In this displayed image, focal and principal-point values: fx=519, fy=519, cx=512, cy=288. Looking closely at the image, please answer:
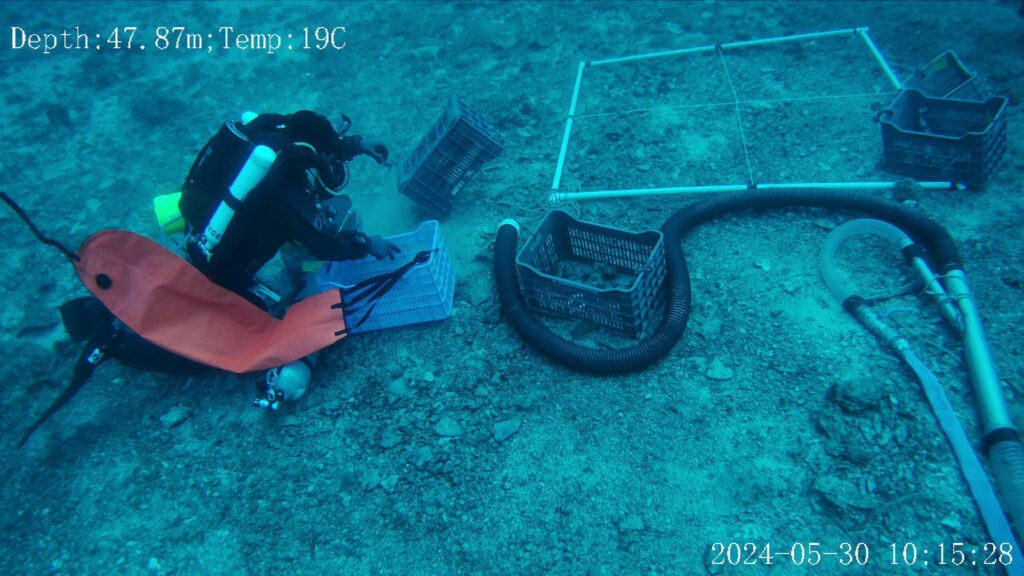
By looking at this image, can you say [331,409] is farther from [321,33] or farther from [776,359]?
[321,33]

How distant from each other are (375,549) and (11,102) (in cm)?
810

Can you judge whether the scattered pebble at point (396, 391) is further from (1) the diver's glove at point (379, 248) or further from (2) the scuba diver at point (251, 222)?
(1) the diver's glove at point (379, 248)

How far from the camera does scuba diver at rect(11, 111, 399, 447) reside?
3168mm

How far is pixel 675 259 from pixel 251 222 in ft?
9.20

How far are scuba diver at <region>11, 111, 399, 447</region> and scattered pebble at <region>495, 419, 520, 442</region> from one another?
3.79ft

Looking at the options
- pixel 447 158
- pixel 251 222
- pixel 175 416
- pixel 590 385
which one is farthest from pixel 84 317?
pixel 590 385

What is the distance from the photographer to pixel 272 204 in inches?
127

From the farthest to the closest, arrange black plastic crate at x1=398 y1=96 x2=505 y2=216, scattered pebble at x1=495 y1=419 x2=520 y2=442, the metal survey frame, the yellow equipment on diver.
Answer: black plastic crate at x1=398 y1=96 x2=505 y2=216 → the metal survey frame → the yellow equipment on diver → scattered pebble at x1=495 y1=419 x2=520 y2=442

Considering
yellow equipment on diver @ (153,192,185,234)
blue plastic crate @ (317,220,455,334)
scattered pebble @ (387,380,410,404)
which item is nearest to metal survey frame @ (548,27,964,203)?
blue plastic crate @ (317,220,455,334)

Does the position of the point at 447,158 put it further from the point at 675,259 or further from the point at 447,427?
the point at 447,427

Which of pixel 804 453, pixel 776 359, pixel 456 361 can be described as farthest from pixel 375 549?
pixel 776 359

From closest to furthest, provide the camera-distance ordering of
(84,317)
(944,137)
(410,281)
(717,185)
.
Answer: (84,317) < (410,281) < (944,137) < (717,185)

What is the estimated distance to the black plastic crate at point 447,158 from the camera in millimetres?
4277

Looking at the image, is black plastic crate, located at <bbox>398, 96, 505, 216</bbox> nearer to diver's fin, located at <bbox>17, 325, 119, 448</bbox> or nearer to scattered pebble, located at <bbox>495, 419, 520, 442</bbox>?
scattered pebble, located at <bbox>495, 419, 520, 442</bbox>
